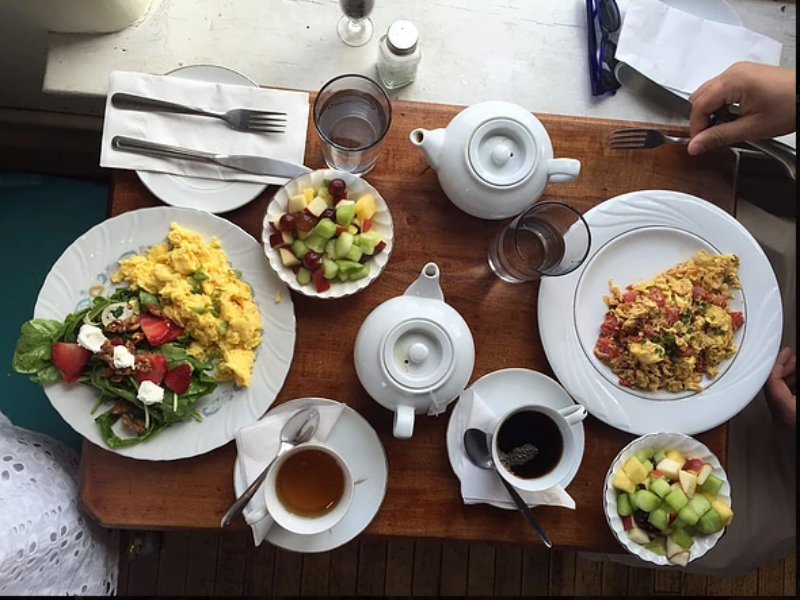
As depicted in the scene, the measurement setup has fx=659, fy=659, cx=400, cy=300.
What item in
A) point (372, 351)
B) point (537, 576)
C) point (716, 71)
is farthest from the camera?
point (537, 576)

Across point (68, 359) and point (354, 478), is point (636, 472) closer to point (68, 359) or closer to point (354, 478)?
point (354, 478)

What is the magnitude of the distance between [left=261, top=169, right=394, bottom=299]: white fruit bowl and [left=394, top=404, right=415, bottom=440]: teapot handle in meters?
0.23

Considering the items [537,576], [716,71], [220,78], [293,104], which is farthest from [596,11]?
[537,576]

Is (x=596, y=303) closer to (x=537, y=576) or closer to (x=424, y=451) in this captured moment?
(x=424, y=451)

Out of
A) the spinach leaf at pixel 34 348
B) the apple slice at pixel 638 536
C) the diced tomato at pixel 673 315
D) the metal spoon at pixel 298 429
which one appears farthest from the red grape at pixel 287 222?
the apple slice at pixel 638 536

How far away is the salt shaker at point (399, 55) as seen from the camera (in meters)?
1.25

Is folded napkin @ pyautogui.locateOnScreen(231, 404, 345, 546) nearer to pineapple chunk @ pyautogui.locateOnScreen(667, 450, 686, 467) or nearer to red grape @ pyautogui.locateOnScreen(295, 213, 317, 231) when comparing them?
red grape @ pyautogui.locateOnScreen(295, 213, 317, 231)

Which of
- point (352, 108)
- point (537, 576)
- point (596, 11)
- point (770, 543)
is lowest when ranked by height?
point (537, 576)

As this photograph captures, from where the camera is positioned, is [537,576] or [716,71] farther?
[537,576]

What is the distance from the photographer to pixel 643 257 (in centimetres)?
125

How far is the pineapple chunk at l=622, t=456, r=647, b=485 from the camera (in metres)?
1.15

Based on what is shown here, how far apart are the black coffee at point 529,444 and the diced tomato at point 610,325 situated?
8.5 inches

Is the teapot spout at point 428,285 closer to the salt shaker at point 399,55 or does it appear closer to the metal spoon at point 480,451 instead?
the metal spoon at point 480,451

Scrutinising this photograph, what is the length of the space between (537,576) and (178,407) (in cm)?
130
